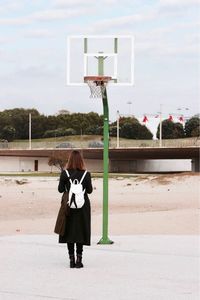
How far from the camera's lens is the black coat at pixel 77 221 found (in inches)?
391

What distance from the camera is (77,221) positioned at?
10.0 meters

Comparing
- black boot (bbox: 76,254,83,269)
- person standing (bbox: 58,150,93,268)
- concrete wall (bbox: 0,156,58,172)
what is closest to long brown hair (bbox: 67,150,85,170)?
person standing (bbox: 58,150,93,268)

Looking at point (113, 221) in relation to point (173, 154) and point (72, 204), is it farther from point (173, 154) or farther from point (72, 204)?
point (173, 154)

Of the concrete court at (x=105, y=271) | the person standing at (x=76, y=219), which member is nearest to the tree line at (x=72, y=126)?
the concrete court at (x=105, y=271)

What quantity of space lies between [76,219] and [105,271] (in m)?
0.85

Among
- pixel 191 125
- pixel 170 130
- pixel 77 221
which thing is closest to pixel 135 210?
pixel 77 221

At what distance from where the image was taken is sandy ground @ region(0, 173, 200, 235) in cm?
1784

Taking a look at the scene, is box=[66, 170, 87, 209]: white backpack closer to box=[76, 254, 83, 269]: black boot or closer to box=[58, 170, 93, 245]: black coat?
box=[58, 170, 93, 245]: black coat

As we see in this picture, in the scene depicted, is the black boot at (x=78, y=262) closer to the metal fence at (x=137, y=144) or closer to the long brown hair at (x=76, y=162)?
the long brown hair at (x=76, y=162)

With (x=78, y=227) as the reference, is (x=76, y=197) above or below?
above

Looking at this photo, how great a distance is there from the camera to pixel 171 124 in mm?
142125

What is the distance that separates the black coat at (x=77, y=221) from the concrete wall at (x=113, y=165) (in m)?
86.7

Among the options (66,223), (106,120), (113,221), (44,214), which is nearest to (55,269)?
(66,223)

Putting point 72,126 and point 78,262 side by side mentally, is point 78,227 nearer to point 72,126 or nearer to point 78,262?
point 78,262
